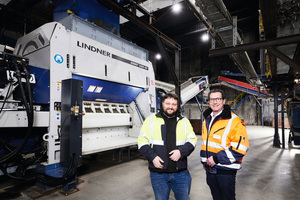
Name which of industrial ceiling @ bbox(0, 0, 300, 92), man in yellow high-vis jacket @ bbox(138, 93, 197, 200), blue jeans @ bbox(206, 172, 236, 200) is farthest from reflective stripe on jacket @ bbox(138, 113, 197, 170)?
industrial ceiling @ bbox(0, 0, 300, 92)

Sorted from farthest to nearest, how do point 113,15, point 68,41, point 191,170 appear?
point 113,15 → point 191,170 → point 68,41

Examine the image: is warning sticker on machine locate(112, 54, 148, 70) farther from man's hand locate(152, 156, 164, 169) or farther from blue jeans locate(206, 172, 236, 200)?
blue jeans locate(206, 172, 236, 200)

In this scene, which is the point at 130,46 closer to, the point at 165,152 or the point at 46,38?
the point at 46,38

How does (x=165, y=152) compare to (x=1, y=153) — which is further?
(x=1, y=153)

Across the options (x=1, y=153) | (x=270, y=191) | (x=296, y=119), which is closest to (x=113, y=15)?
(x=1, y=153)

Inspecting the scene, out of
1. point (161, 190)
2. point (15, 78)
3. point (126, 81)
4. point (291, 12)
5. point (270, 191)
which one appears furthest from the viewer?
point (126, 81)

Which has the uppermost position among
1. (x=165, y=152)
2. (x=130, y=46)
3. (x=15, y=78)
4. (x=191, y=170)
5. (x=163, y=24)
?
(x=163, y=24)

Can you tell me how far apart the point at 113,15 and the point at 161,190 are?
4605 mm

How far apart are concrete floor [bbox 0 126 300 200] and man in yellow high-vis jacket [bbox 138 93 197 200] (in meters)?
1.16

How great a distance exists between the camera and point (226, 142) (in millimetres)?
1706

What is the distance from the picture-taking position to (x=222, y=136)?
1732mm

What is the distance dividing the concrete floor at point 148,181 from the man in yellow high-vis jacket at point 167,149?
1.16 metres

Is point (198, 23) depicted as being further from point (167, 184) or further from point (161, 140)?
point (167, 184)

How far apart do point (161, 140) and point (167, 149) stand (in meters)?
0.10
